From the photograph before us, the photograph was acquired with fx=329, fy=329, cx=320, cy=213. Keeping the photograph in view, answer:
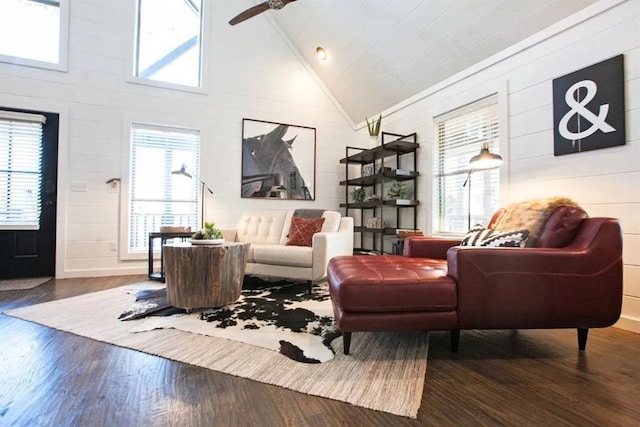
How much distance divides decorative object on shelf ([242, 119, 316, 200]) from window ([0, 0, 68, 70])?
229 centimetres

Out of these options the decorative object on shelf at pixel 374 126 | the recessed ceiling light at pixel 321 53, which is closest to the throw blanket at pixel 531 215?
the decorative object on shelf at pixel 374 126

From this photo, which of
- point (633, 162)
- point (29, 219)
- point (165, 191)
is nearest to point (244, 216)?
point (165, 191)

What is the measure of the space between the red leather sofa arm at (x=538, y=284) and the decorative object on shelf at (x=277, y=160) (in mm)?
3565

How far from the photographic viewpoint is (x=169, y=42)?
4.52 metres

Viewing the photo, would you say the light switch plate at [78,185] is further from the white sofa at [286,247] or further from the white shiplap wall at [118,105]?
the white sofa at [286,247]

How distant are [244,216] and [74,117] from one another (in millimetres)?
2339

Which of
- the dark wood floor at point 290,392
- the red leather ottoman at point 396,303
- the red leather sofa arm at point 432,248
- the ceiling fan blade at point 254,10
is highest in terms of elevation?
the ceiling fan blade at point 254,10

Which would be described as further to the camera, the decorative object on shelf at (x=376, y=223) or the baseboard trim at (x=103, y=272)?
the decorative object on shelf at (x=376, y=223)

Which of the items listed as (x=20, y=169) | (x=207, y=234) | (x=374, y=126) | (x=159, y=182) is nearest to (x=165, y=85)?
(x=159, y=182)

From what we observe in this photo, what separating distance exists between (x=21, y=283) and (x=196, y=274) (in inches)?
102

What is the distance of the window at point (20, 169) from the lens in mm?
3771

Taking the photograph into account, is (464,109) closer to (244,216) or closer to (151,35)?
(244,216)

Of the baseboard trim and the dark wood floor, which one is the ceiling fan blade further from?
the baseboard trim

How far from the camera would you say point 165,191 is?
4.45 meters
